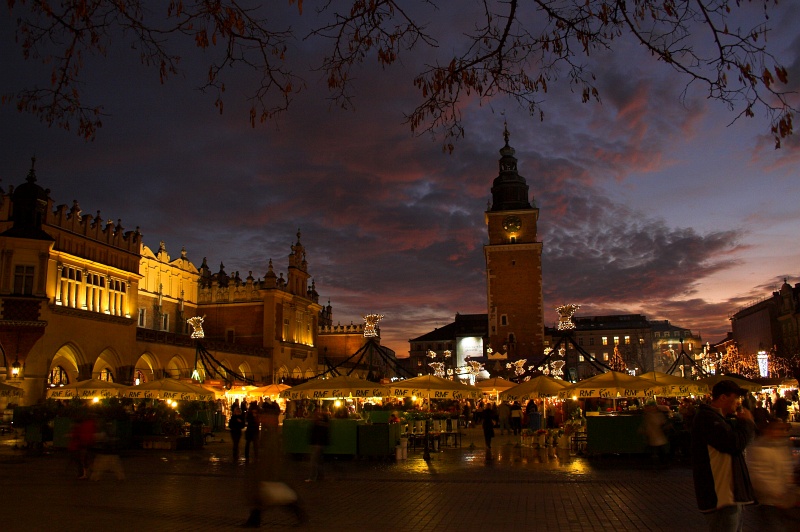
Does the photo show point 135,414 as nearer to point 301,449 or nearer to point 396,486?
point 301,449

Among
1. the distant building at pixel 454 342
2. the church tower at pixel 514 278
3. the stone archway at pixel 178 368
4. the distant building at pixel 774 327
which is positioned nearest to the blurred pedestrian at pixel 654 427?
the stone archway at pixel 178 368

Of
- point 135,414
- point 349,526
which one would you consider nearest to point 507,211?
point 135,414

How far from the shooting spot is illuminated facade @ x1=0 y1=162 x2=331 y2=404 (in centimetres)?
3241

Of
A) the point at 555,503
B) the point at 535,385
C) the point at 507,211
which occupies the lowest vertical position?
the point at 555,503

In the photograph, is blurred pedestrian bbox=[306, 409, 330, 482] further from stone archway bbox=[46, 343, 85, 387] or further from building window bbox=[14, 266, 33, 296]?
stone archway bbox=[46, 343, 85, 387]

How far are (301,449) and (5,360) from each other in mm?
17156

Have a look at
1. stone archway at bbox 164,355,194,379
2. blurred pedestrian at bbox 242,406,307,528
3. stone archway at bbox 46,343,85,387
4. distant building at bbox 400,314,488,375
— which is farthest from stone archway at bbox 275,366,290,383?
distant building at bbox 400,314,488,375

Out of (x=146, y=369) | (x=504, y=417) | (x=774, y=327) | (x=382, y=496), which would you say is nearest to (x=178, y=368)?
(x=146, y=369)

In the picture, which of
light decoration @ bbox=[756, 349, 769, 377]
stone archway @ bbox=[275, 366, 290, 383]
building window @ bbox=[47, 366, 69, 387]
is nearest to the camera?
building window @ bbox=[47, 366, 69, 387]

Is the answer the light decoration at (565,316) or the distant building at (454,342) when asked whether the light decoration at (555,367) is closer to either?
the light decoration at (565,316)

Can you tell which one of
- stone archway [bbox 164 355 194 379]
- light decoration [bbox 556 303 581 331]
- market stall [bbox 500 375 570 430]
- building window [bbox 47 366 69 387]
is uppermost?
light decoration [bbox 556 303 581 331]

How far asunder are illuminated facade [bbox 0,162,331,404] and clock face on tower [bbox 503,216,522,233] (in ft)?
97.3

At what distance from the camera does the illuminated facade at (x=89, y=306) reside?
32.4 m

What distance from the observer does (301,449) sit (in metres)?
21.4
